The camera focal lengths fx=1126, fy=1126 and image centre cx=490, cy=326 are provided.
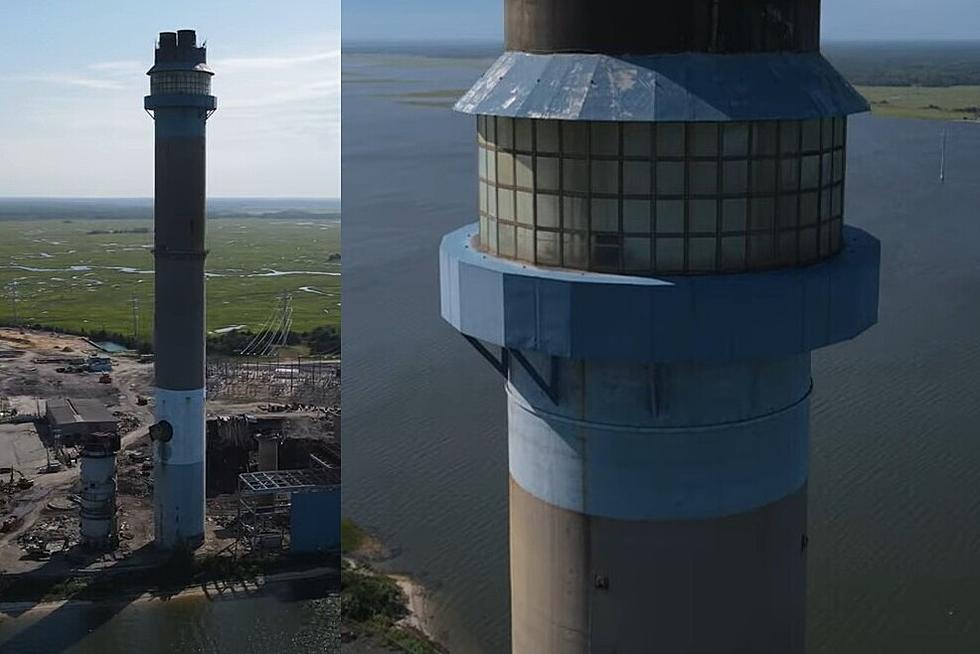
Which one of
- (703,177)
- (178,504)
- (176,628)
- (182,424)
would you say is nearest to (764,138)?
(703,177)

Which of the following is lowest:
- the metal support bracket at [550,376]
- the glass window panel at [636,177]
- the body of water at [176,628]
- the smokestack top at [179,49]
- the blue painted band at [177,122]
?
the body of water at [176,628]

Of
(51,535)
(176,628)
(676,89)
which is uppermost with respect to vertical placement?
(676,89)

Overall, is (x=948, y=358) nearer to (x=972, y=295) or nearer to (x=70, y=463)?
(x=972, y=295)

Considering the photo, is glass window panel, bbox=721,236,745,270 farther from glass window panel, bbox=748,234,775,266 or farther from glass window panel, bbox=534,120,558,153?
glass window panel, bbox=534,120,558,153

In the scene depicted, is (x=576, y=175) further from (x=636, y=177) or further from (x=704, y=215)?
(x=704, y=215)

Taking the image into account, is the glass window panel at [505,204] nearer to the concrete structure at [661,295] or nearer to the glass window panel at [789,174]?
the concrete structure at [661,295]

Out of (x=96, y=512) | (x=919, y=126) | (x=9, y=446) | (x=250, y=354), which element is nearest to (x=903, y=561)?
(x=96, y=512)

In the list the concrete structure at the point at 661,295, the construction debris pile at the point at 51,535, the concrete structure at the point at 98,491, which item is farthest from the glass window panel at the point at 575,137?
the construction debris pile at the point at 51,535
